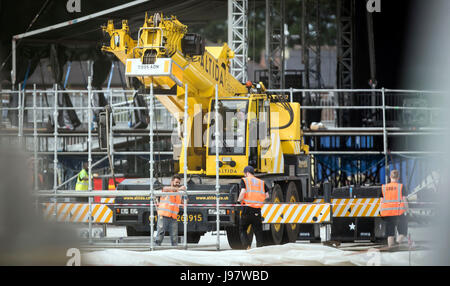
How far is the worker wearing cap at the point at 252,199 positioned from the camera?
46.0ft

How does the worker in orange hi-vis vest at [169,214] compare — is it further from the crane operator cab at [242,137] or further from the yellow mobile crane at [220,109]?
the crane operator cab at [242,137]

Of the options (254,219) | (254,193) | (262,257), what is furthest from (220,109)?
(262,257)

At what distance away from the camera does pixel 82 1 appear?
2053 cm

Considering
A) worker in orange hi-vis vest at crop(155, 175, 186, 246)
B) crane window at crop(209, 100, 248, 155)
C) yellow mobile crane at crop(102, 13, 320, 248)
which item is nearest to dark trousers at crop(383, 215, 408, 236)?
yellow mobile crane at crop(102, 13, 320, 248)

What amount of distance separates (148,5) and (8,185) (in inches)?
678

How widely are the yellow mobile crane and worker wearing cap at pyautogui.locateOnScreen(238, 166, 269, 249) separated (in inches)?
19.6

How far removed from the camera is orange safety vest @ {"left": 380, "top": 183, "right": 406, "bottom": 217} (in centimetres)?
1440

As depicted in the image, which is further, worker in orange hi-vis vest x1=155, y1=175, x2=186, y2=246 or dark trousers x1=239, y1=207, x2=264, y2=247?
dark trousers x1=239, y1=207, x2=264, y2=247

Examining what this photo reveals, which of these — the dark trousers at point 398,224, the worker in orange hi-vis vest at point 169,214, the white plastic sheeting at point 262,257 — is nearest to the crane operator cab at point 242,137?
the worker in orange hi-vis vest at point 169,214

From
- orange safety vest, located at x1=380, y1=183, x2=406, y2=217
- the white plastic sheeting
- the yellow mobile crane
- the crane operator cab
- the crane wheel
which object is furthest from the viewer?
the crane wheel

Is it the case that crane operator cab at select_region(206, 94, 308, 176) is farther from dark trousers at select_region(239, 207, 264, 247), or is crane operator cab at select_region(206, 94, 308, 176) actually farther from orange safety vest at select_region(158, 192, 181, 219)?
orange safety vest at select_region(158, 192, 181, 219)

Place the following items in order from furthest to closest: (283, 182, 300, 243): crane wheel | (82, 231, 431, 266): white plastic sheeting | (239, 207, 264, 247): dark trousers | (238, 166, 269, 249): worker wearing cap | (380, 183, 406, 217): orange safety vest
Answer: (283, 182, 300, 243): crane wheel → (380, 183, 406, 217): orange safety vest → (239, 207, 264, 247): dark trousers → (238, 166, 269, 249): worker wearing cap → (82, 231, 431, 266): white plastic sheeting

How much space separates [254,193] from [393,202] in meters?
2.58

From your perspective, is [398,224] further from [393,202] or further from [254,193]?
[254,193]
